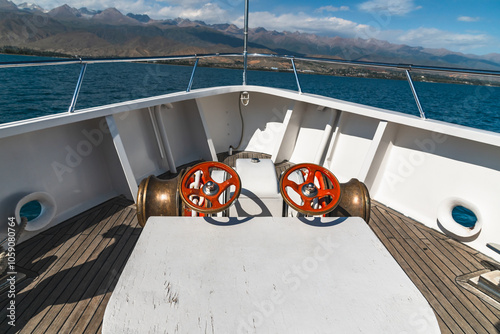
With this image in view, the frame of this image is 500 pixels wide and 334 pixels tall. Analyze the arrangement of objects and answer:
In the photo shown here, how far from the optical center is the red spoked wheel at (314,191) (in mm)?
1994

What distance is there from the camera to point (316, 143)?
207 inches

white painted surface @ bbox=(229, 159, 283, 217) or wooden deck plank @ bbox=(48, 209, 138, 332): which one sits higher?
white painted surface @ bbox=(229, 159, 283, 217)

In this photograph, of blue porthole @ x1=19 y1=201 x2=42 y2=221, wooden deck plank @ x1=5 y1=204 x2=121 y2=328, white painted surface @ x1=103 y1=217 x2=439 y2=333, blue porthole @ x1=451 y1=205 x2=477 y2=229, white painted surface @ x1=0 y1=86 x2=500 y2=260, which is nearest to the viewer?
white painted surface @ x1=103 y1=217 x2=439 y2=333

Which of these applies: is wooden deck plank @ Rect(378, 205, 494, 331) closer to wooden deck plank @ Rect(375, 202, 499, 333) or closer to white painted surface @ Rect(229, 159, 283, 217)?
wooden deck plank @ Rect(375, 202, 499, 333)

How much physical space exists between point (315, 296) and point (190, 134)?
442 cm

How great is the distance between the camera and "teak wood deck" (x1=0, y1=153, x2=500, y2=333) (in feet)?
7.32

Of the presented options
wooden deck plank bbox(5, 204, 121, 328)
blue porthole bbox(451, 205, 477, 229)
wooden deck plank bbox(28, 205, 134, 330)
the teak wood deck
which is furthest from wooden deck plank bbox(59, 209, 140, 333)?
blue porthole bbox(451, 205, 477, 229)

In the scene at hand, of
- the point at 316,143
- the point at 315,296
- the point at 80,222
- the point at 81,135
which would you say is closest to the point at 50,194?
the point at 80,222

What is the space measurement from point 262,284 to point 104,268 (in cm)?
197

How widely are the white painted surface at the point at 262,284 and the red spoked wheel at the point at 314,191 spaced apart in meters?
0.14

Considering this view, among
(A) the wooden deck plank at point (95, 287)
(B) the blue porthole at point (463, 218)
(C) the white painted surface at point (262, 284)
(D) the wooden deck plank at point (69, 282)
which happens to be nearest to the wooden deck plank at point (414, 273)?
(C) the white painted surface at point (262, 284)

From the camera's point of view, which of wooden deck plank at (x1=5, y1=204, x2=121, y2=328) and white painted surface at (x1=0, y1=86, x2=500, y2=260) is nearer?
wooden deck plank at (x1=5, y1=204, x2=121, y2=328)

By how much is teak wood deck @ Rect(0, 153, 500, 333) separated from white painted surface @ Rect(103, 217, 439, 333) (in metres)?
1.11

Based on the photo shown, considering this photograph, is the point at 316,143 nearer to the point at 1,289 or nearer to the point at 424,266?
the point at 424,266
